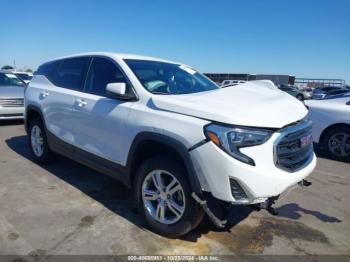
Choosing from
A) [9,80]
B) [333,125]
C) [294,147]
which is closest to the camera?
[294,147]

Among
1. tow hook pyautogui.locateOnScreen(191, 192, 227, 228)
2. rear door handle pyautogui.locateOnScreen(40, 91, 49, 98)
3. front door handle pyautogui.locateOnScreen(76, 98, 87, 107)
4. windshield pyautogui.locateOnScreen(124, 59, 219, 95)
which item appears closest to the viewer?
tow hook pyautogui.locateOnScreen(191, 192, 227, 228)

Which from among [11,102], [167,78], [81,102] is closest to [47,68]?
[81,102]

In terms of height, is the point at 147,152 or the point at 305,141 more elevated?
the point at 305,141

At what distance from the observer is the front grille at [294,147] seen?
9.41 ft

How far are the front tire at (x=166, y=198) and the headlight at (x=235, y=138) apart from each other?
49 centimetres

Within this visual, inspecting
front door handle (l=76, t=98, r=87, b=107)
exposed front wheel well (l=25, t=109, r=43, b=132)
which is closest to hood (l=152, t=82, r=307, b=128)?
front door handle (l=76, t=98, r=87, b=107)

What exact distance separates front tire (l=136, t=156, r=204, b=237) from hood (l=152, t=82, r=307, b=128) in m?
0.54

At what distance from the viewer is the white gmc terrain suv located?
272 cm

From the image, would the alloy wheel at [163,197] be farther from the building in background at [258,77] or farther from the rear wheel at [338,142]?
the building in background at [258,77]

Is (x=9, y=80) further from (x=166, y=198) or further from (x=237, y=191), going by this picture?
(x=237, y=191)

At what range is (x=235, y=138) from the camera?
2.70m

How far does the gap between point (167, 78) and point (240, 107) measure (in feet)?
4.50

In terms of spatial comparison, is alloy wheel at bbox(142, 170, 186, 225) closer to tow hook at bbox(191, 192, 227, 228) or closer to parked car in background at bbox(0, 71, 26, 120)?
tow hook at bbox(191, 192, 227, 228)

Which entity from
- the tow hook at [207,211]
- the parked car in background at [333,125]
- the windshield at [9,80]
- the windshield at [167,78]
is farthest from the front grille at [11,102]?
the tow hook at [207,211]
